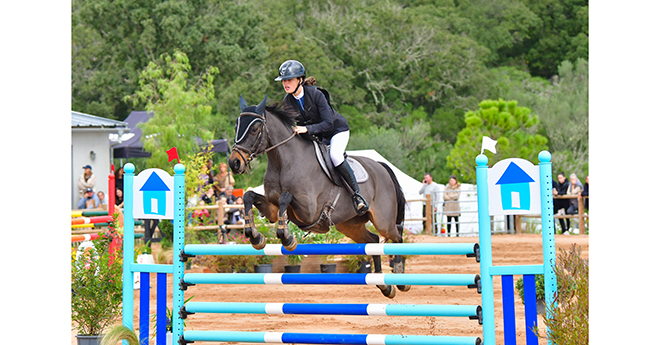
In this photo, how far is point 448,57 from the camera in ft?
107

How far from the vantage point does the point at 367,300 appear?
810 centimetres

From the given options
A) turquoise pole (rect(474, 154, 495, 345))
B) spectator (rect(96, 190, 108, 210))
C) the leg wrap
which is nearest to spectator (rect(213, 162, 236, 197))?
spectator (rect(96, 190, 108, 210))

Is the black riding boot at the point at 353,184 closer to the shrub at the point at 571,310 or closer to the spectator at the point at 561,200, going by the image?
the shrub at the point at 571,310

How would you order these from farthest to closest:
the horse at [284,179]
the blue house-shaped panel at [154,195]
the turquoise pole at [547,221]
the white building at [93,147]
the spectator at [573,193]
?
the white building at [93,147] < the spectator at [573,193] < the blue house-shaped panel at [154,195] < the horse at [284,179] < the turquoise pole at [547,221]

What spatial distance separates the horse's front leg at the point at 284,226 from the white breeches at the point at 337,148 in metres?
0.57

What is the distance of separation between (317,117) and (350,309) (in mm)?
1477

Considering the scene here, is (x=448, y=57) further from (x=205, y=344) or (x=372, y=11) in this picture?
(x=205, y=344)

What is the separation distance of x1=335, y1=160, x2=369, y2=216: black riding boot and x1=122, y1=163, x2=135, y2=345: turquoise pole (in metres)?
1.49

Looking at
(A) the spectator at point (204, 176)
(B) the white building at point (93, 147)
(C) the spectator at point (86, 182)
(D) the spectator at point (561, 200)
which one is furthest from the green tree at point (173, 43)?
(D) the spectator at point (561, 200)

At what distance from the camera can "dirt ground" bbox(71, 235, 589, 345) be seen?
6258 millimetres

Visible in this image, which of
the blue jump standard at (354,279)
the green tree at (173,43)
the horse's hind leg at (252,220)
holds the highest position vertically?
the green tree at (173,43)

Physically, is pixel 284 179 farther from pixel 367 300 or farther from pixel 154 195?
pixel 367 300

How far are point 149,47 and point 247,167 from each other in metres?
26.2

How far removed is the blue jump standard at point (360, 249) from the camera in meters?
3.99
